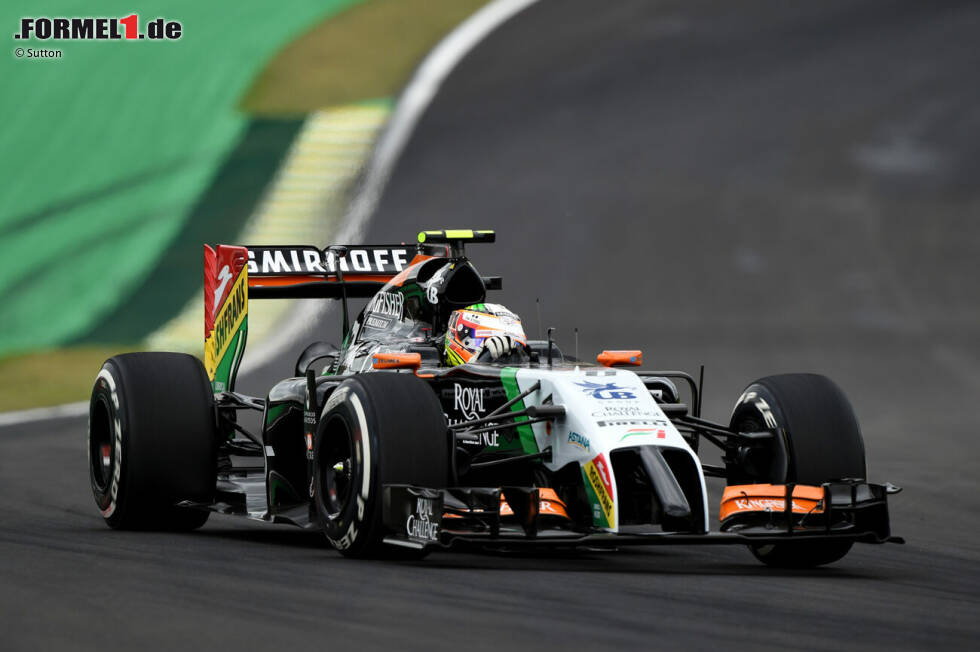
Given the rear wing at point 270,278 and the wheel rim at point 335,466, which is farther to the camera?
the rear wing at point 270,278

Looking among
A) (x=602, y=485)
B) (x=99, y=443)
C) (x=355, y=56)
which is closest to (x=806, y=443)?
(x=602, y=485)

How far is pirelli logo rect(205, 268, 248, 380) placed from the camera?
14.2 meters

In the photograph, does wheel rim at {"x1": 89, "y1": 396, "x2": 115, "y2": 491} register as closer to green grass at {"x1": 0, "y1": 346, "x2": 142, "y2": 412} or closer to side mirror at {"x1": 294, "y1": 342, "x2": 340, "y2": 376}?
side mirror at {"x1": 294, "y1": 342, "x2": 340, "y2": 376}

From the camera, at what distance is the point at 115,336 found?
25469 millimetres

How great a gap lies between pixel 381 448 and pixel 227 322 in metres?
4.52

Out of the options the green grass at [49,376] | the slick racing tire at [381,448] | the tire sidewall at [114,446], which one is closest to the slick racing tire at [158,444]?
the tire sidewall at [114,446]

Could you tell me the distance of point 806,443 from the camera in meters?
11.3

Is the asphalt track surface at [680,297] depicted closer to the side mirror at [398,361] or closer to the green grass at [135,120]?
the side mirror at [398,361]

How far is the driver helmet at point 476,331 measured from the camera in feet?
40.2

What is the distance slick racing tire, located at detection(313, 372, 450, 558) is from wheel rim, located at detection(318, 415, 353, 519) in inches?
8.7

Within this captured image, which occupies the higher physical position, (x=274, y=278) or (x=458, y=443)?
(x=274, y=278)

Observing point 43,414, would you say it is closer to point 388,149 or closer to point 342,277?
point 342,277

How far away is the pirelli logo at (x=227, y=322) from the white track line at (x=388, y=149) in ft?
21.6

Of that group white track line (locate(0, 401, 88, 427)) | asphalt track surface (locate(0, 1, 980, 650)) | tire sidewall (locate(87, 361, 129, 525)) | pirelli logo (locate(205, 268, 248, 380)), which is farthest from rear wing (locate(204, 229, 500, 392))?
white track line (locate(0, 401, 88, 427))
